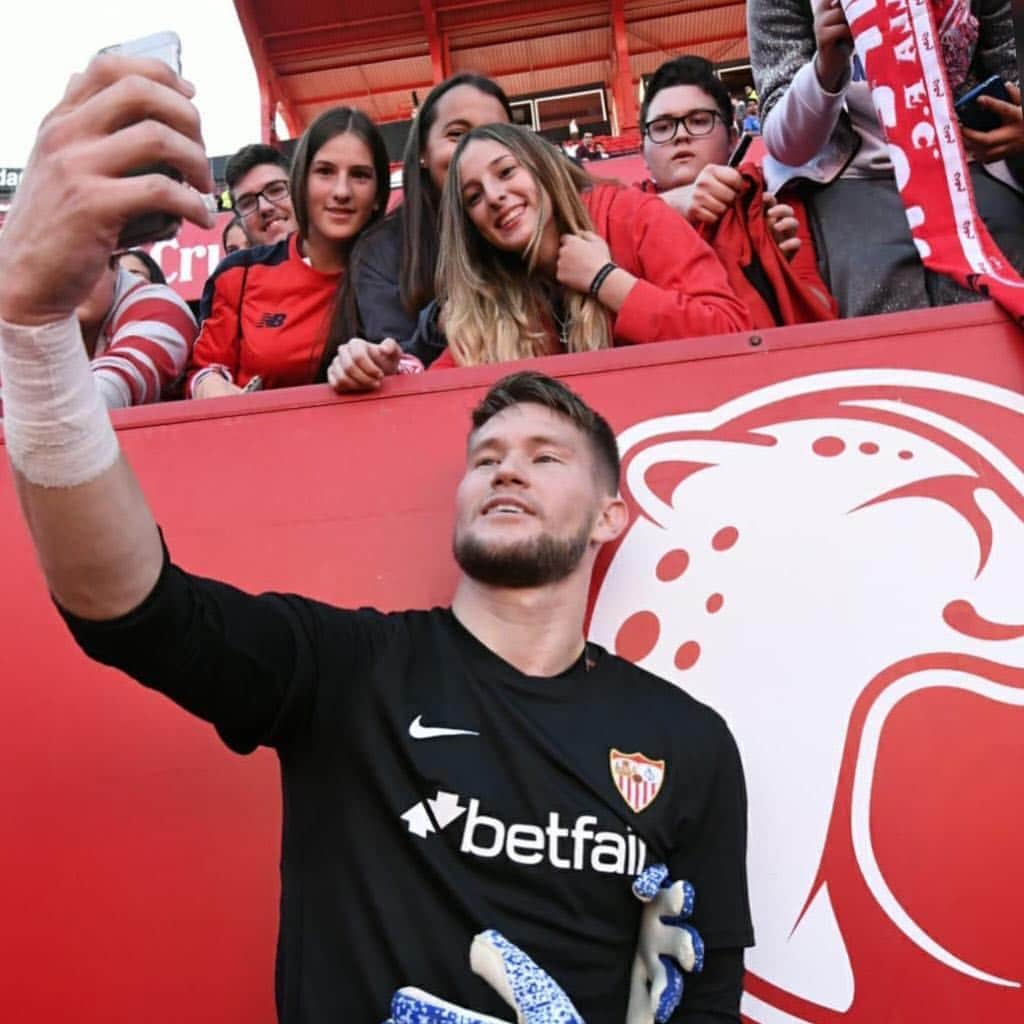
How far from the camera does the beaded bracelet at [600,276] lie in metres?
1.86

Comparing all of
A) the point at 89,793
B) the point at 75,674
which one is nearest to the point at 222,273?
the point at 75,674

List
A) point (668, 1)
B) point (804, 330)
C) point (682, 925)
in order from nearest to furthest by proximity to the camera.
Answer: point (682, 925) < point (804, 330) < point (668, 1)

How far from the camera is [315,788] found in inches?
47.9

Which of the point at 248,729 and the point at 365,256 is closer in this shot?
the point at 248,729

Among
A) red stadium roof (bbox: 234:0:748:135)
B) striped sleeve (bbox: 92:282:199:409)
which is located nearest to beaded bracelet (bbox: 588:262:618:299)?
striped sleeve (bbox: 92:282:199:409)

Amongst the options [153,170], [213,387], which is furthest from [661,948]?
[213,387]

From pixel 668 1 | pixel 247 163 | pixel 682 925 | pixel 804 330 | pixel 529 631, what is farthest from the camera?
pixel 668 1

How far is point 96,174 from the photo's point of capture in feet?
2.58

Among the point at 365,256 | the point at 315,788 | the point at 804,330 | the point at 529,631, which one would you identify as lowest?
the point at 315,788

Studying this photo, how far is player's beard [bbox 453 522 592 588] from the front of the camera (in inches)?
55.1

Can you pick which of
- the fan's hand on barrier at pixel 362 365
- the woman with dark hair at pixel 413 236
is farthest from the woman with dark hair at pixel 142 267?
the fan's hand on barrier at pixel 362 365

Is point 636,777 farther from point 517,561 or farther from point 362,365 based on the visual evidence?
point 362,365

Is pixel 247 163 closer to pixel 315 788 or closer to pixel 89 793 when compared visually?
pixel 89 793

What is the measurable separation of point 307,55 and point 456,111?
11898mm
